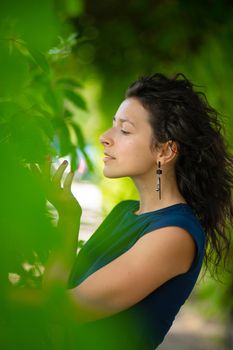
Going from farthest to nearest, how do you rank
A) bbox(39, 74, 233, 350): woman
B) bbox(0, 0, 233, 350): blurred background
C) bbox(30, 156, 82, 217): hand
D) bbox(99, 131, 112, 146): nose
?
bbox(99, 131, 112, 146): nose → bbox(39, 74, 233, 350): woman → bbox(30, 156, 82, 217): hand → bbox(0, 0, 233, 350): blurred background

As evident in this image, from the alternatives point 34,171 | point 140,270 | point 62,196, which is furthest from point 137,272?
point 34,171

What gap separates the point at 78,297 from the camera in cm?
87

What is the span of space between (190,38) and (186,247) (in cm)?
265

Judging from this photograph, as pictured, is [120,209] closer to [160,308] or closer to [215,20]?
[160,308]

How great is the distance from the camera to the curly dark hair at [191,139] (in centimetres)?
116

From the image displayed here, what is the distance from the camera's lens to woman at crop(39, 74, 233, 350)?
94cm

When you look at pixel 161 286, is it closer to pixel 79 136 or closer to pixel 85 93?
pixel 79 136

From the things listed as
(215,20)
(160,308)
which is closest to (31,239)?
(160,308)

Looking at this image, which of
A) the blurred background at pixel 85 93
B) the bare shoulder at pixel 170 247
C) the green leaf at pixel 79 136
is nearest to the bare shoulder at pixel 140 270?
the bare shoulder at pixel 170 247

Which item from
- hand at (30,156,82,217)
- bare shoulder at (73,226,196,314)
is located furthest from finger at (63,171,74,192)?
bare shoulder at (73,226,196,314)

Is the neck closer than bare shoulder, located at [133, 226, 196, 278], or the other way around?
bare shoulder, located at [133, 226, 196, 278]

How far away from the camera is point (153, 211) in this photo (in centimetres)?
114

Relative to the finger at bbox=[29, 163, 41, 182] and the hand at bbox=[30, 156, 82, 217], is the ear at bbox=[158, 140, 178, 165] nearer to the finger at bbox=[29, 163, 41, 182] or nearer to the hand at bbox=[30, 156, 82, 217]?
the hand at bbox=[30, 156, 82, 217]

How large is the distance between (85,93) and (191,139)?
3010 mm
